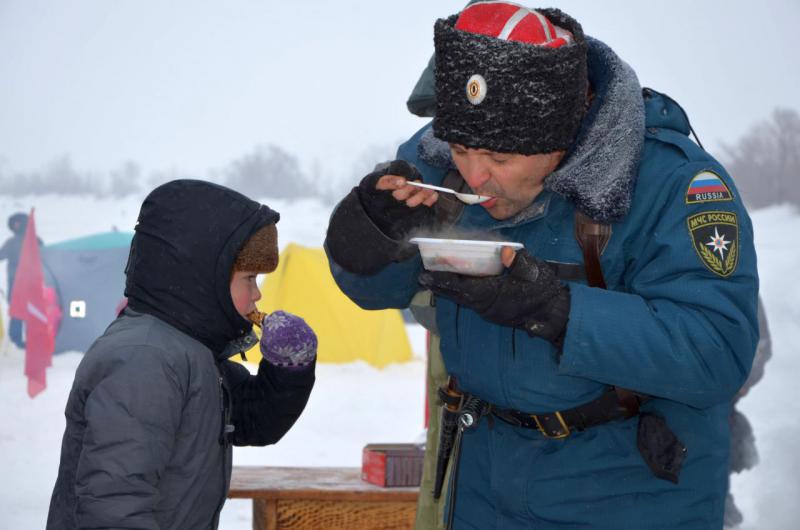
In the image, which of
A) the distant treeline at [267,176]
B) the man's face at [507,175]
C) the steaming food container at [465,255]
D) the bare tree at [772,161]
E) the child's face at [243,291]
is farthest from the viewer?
the distant treeline at [267,176]

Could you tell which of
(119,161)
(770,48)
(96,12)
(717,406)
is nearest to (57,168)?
(119,161)

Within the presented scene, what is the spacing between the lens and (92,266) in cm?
522

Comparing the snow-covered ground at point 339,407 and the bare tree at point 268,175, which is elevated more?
the bare tree at point 268,175

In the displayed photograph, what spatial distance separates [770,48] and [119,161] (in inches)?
147

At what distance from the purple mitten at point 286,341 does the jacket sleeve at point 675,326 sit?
Result: 888 mm

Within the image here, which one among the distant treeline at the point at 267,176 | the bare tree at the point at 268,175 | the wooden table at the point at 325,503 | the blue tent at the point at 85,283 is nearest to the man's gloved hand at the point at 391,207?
the wooden table at the point at 325,503

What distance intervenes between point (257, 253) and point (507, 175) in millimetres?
709

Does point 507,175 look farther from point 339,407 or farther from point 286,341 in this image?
point 339,407

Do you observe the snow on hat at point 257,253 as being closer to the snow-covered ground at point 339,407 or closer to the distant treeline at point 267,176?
the snow-covered ground at point 339,407

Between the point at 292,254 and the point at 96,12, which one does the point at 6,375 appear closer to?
the point at 292,254

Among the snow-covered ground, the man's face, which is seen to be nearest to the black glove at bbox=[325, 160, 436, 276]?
the man's face

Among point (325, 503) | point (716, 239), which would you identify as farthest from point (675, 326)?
point (325, 503)

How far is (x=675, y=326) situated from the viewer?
143cm

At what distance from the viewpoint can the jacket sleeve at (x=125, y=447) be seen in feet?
Result: 5.57
